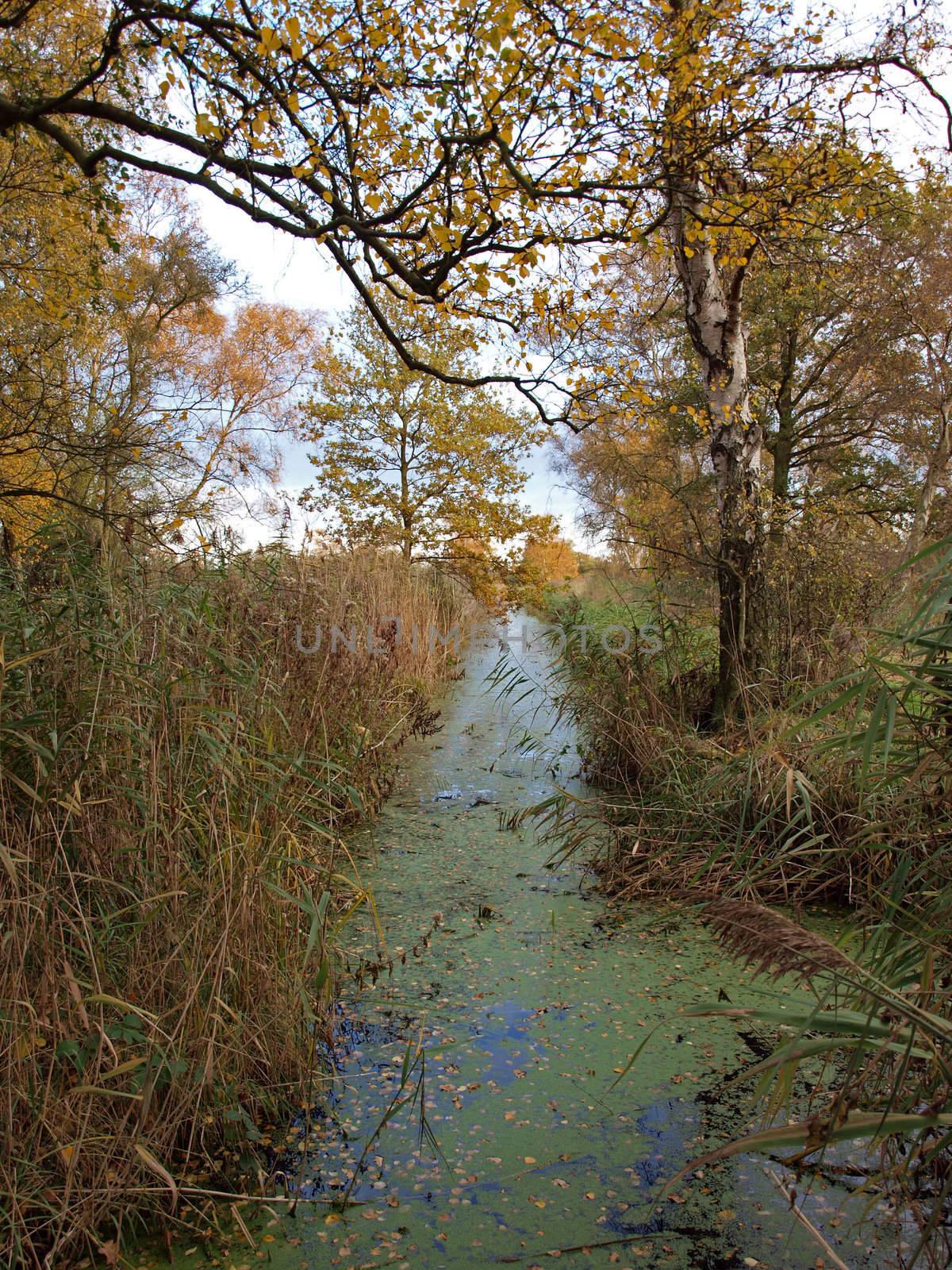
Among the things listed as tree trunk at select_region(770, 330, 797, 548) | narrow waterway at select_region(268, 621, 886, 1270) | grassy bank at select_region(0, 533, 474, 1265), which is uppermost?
tree trunk at select_region(770, 330, 797, 548)

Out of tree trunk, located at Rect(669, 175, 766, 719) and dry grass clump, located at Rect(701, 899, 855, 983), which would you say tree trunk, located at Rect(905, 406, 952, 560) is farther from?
dry grass clump, located at Rect(701, 899, 855, 983)

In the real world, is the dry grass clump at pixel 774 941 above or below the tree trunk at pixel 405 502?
below

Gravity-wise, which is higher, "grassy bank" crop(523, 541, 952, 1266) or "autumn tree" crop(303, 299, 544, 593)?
"autumn tree" crop(303, 299, 544, 593)

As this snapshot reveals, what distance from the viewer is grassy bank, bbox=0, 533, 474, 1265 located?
172 cm

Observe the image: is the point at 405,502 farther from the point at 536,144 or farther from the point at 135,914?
the point at 135,914

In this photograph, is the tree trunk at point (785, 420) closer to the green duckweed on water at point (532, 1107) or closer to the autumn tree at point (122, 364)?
the autumn tree at point (122, 364)

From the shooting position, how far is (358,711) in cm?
487

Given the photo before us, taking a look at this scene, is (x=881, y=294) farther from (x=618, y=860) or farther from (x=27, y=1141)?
(x=27, y=1141)

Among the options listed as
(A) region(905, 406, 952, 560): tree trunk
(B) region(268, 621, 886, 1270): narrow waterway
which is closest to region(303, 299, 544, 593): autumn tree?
(A) region(905, 406, 952, 560): tree trunk

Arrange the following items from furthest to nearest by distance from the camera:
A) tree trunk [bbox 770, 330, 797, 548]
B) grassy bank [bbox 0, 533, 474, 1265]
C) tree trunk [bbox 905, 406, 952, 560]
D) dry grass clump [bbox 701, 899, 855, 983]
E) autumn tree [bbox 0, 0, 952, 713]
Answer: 1. tree trunk [bbox 770, 330, 797, 548]
2. tree trunk [bbox 905, 406, 952, 560]
3. autumn tree [bbox 0, 0, 952, 713]
4. grassy bank [bbox 0, 533, 474, 1265]
5. dry grass clump [bbox 701, 899, 855, 983]

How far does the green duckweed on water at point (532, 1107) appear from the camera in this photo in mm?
1770

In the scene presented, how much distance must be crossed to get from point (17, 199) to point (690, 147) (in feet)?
18.8

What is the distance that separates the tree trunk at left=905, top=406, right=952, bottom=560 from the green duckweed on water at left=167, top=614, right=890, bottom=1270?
8833 mm

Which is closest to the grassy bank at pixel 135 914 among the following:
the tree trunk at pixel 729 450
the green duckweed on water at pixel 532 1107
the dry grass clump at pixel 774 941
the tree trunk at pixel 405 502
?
→ the green duckweed on water at pixel 532 1107
